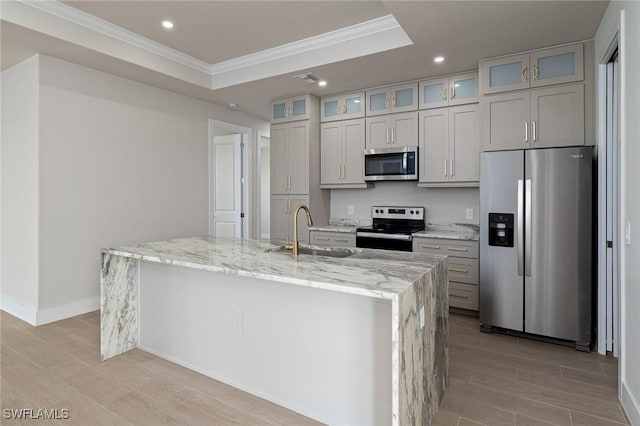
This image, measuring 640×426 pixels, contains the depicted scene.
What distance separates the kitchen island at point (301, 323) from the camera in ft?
5.41

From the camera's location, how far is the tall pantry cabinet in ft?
15.4

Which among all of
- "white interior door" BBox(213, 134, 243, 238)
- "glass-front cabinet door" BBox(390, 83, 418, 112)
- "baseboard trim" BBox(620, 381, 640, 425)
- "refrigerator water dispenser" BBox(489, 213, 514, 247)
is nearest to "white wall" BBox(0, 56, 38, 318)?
"white interior door" BBox(213, 134, 243, 238)

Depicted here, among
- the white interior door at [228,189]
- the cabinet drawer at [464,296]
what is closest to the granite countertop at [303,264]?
the cabinet drawer at [464,296]

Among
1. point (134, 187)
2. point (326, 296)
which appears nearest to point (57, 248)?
point (134, 187)

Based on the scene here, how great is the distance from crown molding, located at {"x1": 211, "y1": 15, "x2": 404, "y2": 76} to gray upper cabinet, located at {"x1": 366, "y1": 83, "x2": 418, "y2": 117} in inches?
40.2

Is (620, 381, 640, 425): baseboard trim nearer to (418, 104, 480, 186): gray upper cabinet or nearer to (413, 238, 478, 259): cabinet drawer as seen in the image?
(413, 238, 478, 259): cabinet drawer

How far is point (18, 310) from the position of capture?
143 inches

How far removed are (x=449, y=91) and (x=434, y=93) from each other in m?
0.17

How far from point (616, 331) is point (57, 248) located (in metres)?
5.13

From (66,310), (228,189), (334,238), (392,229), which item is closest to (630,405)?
(392,229)

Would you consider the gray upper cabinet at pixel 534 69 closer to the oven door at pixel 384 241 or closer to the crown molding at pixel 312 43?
the crown molding at pixel 312 43

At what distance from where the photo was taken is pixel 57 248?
3600mm

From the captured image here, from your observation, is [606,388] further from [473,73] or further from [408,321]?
[473,73]

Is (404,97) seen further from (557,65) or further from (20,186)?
(20,186)
